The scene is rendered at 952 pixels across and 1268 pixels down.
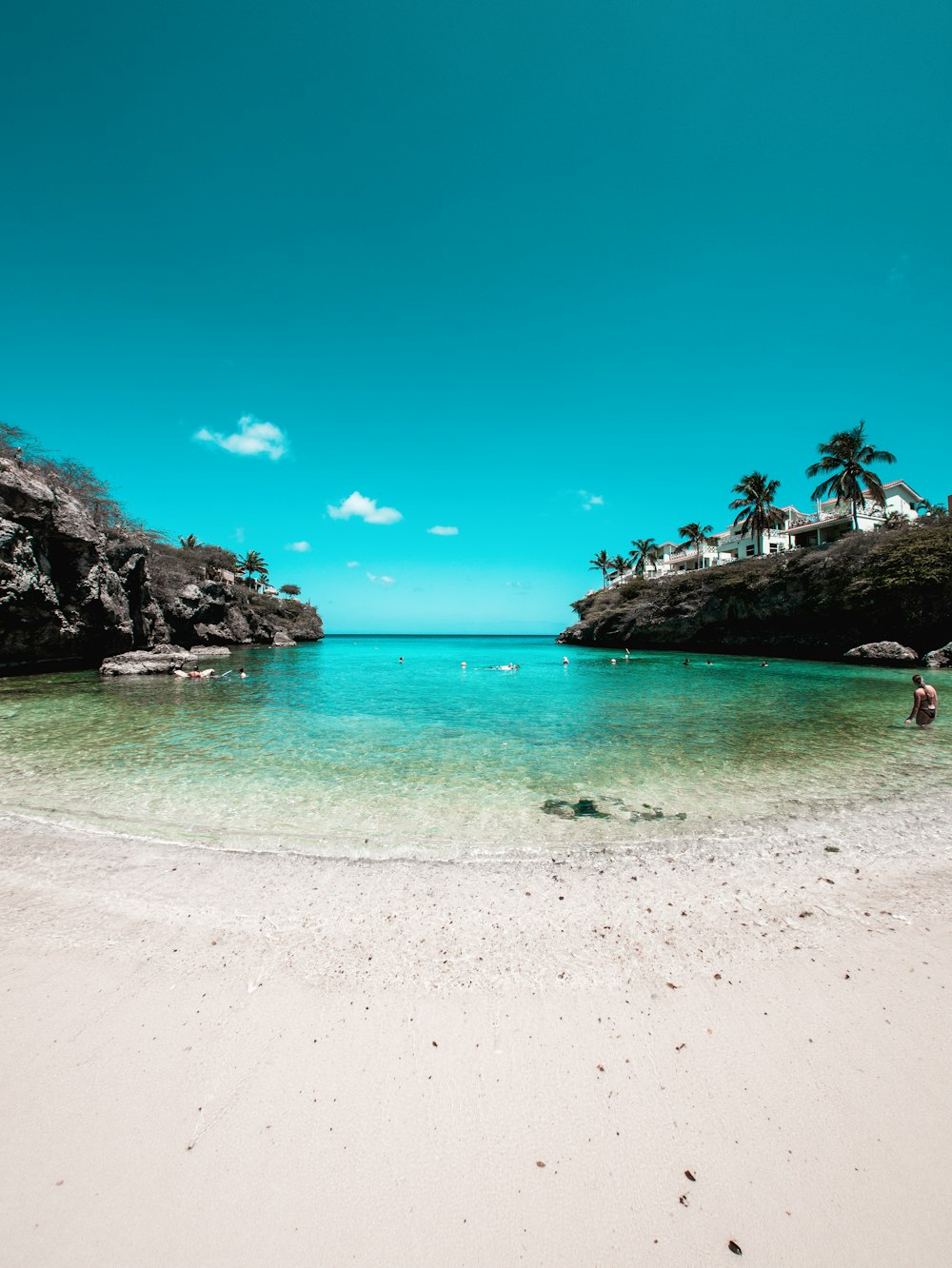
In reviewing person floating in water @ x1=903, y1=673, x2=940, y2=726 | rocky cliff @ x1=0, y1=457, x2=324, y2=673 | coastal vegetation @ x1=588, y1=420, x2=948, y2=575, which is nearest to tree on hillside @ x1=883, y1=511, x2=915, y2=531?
coastal vegetation @ x1=588, y1=420, x2=948, y2=575

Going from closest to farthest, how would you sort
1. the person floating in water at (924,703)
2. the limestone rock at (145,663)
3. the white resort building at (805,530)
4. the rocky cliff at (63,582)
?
the person floating in water at (924,703)
the rocky cliff at (63,582)
the limestone rock at (145,663)
the white resort building at (805,530)

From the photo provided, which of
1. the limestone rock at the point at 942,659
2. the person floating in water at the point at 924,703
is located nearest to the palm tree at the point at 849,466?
the limestone rock at the point at 942,659

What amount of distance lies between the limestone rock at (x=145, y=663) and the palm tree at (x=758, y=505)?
5902cm

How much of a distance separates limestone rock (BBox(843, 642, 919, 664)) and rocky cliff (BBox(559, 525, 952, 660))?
3219 millimetres

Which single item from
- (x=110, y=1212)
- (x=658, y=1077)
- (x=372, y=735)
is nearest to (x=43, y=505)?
(x=372, y=735)

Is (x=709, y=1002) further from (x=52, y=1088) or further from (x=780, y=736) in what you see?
(x=780, y=736)

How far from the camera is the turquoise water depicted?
23.6 ft

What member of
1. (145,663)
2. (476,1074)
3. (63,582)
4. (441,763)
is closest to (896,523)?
(441,763)

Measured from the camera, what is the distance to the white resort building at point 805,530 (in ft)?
161

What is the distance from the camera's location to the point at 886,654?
108ft

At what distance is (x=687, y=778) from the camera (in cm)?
938

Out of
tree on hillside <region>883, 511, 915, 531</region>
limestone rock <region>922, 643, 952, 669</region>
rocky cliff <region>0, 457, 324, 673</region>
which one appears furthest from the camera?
tree on hillside <region>883, 511, 915, 531</region>

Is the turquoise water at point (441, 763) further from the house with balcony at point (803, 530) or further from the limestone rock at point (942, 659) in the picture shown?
the house with balcony at point (803, 530)

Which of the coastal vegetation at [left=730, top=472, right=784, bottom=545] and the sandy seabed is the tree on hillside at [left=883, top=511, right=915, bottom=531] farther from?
the sandy seabed
